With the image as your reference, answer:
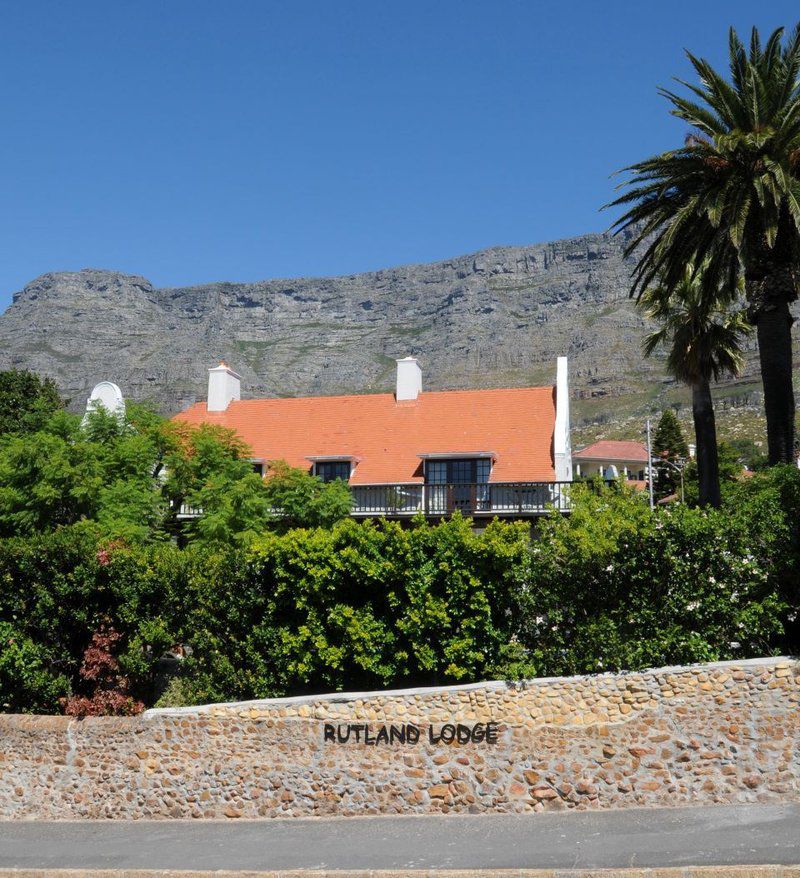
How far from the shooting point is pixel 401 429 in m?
39.6

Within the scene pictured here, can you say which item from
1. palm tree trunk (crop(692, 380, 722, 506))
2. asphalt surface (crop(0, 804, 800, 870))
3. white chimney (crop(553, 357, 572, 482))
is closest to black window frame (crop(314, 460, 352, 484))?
white chimney (crop(553, 357, 572, 482))

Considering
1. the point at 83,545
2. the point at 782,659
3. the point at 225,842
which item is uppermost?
the point at 83,545

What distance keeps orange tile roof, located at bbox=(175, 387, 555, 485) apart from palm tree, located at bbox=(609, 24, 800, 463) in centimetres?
1329

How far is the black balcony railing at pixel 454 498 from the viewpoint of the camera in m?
33.9

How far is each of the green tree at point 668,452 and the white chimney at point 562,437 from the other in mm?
45104

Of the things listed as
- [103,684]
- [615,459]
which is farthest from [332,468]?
[615,459]

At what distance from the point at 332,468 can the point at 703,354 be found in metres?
15.5

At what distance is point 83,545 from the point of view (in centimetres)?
1966

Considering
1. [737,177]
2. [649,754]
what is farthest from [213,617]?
[737,177]

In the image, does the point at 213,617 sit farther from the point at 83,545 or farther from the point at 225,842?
the point at 225,842

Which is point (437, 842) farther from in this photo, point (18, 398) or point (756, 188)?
point (18, 398)

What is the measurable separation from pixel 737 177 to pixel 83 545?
1740cm

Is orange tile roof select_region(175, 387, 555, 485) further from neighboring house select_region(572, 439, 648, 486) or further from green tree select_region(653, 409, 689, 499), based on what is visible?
green tree select_region(653, 409, 689, 499)

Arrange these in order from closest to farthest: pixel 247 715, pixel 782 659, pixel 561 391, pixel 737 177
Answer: pixel 782 659
pixel 247 715
pixel 737 177
pixel 561 391
